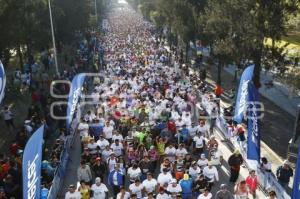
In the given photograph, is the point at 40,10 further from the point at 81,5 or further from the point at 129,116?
the point at 129,116

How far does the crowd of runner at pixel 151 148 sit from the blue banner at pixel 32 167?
63.4 inches

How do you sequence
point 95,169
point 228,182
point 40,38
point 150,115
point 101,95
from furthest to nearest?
point 40,38, point 101,95, point 150,115, point 228,182, point 95,169

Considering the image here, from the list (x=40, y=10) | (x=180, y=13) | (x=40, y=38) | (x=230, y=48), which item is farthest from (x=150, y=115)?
(x=180, y=13)

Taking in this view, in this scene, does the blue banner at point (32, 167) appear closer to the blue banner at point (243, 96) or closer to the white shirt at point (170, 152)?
the white shirt at point (170, 152)

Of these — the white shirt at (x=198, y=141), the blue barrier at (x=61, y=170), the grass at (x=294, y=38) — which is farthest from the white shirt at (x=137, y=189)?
the grass at (x=294, y=38)

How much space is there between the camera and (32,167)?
30.6ft

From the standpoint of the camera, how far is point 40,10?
31344 millimetres

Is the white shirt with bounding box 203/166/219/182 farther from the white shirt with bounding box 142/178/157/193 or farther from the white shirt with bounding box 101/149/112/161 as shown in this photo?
the white shirt with bounding box 101/149/112/161

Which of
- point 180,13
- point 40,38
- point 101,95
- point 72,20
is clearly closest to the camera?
point 101,95

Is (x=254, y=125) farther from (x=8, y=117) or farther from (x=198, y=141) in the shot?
(x=8, y=117)

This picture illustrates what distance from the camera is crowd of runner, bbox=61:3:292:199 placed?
11.8m

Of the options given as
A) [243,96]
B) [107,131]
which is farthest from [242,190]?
[107,131]

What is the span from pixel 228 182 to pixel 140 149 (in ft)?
10.5

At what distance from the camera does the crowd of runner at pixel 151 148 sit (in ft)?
38.8
